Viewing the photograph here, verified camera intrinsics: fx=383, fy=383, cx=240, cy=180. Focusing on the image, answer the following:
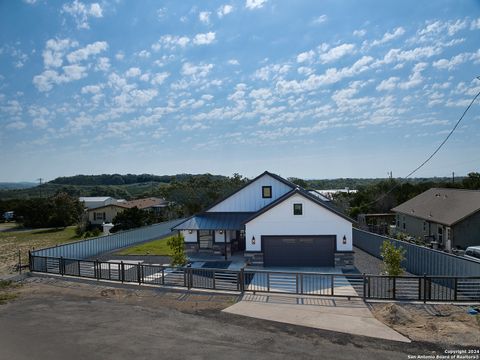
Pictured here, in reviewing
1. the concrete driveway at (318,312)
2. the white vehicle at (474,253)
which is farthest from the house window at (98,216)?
the white vehicle at (474,253)

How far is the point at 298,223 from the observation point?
77.9 ft

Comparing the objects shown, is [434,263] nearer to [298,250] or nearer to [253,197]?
[298,250]

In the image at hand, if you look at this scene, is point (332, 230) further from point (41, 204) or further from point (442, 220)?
point (41, 204)

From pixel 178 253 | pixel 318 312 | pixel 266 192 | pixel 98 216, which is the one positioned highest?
pixel 266 192

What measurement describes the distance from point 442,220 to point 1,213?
257 ft

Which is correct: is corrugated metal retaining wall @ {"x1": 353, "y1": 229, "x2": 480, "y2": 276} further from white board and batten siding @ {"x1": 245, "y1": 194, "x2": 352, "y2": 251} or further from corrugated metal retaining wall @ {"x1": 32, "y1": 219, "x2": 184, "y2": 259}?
corrugated metal retaining wall @ {"x1": 32, "y1": 219, "x2": 184, "y2": 259}

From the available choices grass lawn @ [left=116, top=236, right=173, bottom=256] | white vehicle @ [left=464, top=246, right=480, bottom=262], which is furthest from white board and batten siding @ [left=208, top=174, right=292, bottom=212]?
white vehicle @ [left=464, top=246, right=480, bottom=262]

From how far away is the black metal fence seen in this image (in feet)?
49.7

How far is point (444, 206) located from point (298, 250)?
17.0 meters

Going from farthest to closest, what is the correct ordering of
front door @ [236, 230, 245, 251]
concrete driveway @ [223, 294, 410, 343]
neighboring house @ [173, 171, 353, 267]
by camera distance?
front door @ [236, 230, 245, 251]
neighboring house @ [173, 171, 353, 267]
concrete driveway @ [223, 294, 410, 343]

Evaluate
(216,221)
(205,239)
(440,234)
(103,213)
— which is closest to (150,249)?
(205,239)

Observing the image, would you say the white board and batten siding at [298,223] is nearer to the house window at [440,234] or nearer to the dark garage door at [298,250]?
the dark garage door at [298,250]

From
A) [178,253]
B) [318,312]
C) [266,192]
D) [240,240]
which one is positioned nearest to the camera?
[318,312]

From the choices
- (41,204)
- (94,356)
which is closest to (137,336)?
(94,356)
